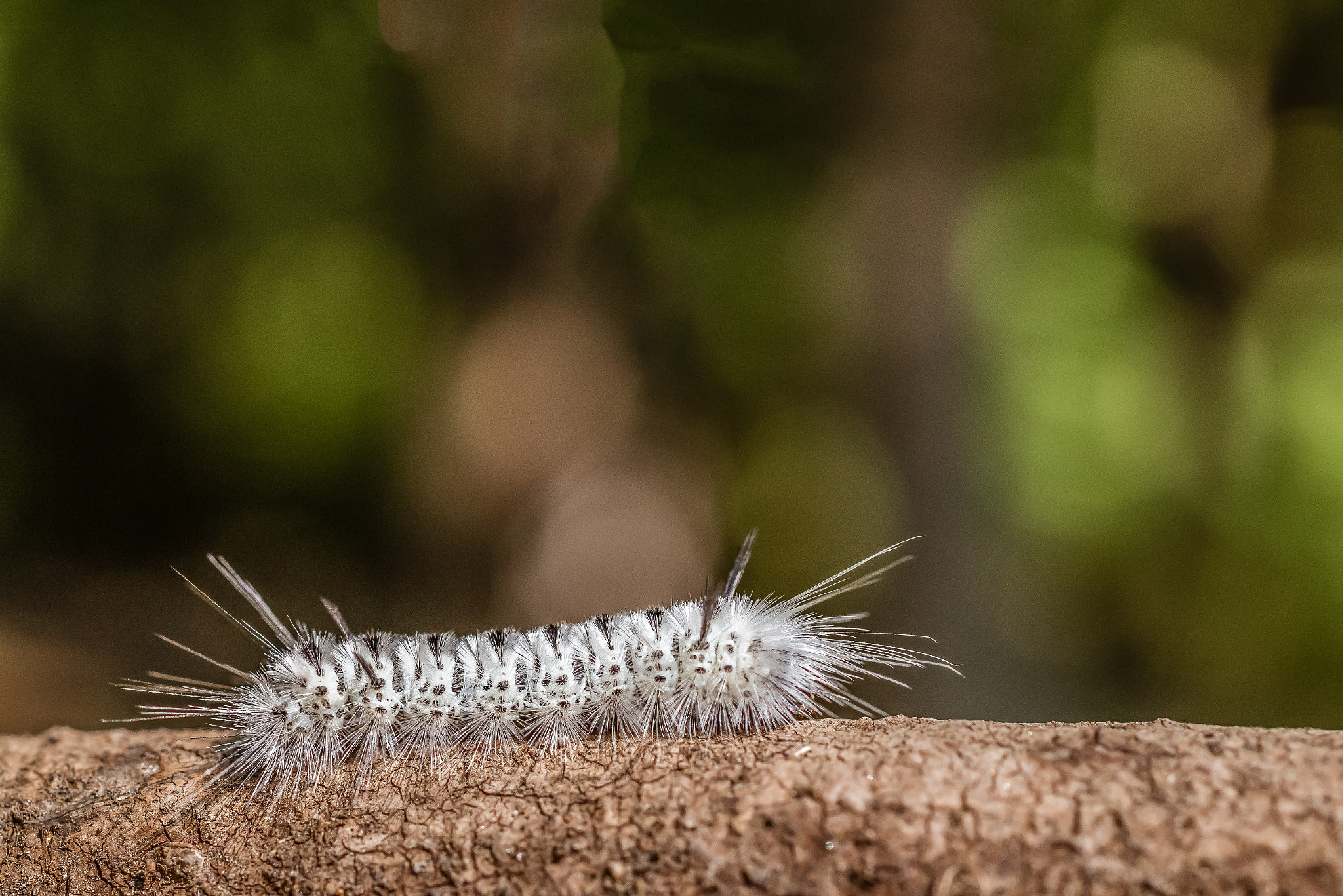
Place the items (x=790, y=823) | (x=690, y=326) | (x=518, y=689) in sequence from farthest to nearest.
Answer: (x=690, y=326) < (x=518, y=689) < (x=790, y=823)

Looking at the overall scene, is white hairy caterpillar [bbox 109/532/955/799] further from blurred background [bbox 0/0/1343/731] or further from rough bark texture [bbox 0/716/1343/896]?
blurred background [bbox 0/0/1343/731]

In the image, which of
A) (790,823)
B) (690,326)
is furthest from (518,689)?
(690,326)

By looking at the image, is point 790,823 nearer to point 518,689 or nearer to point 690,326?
point 518,689

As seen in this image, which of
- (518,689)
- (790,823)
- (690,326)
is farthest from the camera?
(690,326)

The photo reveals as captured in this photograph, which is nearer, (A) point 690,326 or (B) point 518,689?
(B) point 518,689

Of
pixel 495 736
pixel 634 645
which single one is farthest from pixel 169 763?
pixel 634 645

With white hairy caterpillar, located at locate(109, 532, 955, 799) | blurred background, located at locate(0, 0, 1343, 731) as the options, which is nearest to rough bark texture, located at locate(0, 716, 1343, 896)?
white hairy caterpillar, located at locate(109, 532, 955, 799)

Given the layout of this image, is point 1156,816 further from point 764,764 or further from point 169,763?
point 169,763

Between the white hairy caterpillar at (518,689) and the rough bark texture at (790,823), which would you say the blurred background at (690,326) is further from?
the rough bark texture at (790,823)
